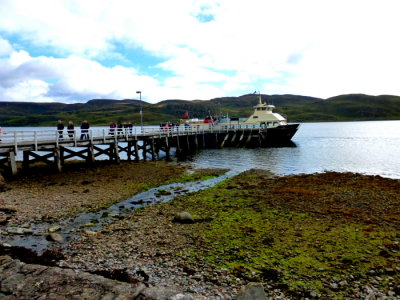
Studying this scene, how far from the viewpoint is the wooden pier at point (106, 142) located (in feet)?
76.2

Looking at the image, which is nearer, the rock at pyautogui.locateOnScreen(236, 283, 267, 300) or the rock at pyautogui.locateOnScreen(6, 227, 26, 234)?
the rock at pyautogui.locateOnScreen(236, 283, 267, 300)

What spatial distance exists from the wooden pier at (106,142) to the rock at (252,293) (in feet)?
69.3

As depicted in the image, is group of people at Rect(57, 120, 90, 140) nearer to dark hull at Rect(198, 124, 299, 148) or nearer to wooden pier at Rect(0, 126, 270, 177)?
wooden pier at Rect(0, 126, 270, 177)

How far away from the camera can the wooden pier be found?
23234mm

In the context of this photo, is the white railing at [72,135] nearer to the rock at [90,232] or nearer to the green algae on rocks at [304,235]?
the rock at [90,232]

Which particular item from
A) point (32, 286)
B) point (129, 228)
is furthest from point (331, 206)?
point (32, 286)

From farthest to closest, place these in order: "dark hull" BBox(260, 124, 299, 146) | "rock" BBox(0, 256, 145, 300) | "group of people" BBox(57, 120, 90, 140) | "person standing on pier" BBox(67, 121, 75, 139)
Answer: "dark hull" BBox(260, 124, 299, 146)
"group of people" BBox(57, 120, 90, 140)
"person standing on pier" BBox(67, 121, 75, 139)
"rock" BBox(0, 256, 145, 300)

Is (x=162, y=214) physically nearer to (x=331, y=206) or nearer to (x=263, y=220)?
(x=263, y=220)

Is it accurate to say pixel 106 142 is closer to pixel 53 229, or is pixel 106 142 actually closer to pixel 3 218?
pixel 3 218

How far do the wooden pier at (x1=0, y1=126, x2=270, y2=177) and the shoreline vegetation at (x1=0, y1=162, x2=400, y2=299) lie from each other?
11.5 ft

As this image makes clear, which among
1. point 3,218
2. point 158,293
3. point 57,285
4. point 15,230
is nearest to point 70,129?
point 3,218

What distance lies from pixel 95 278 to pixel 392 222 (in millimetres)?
12421

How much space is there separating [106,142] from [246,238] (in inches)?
973

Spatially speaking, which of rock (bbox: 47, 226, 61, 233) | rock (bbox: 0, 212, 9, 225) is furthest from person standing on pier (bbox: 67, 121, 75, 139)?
rock (bbox: 47, 226, 61, 233)
